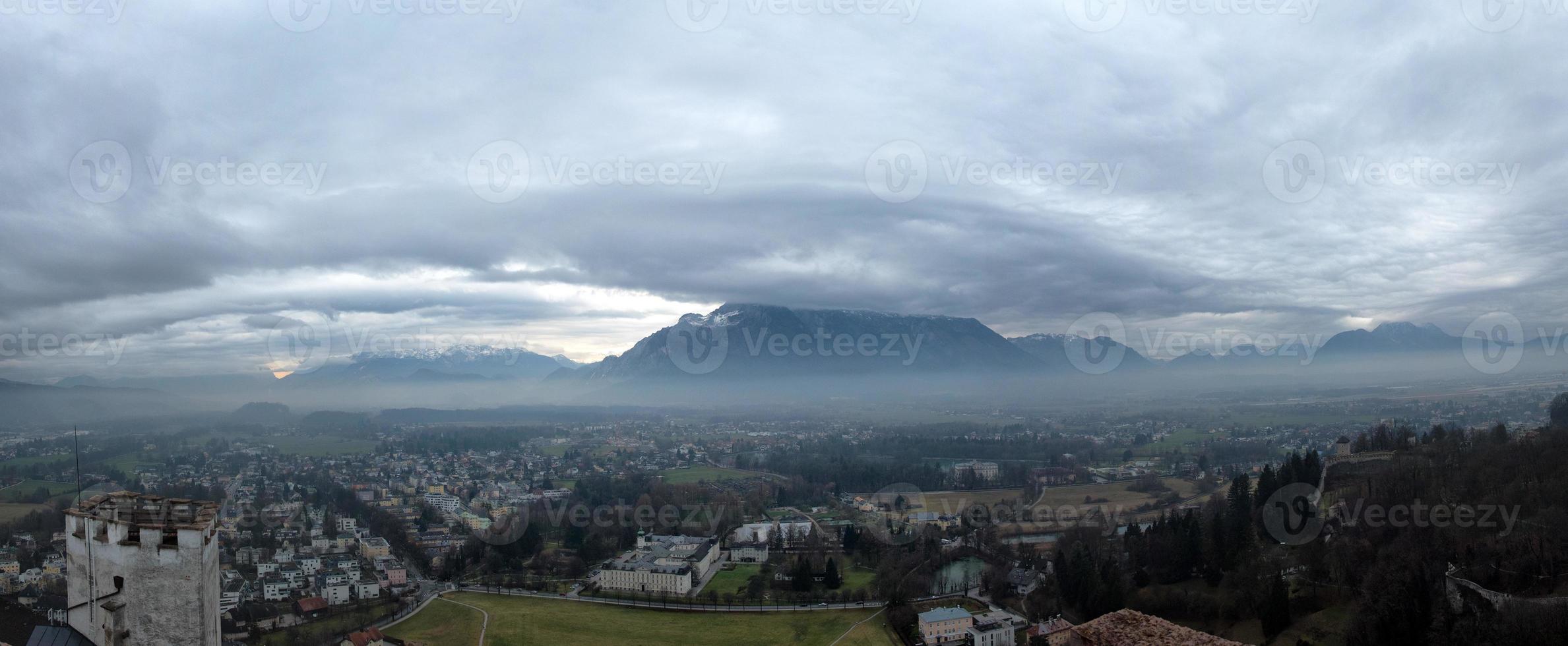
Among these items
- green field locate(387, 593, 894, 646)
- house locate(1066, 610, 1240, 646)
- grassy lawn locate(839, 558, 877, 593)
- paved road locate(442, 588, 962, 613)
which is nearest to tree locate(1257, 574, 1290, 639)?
green field locate(387, 593, 894, 646)

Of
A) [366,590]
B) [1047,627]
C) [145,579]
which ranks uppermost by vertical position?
[145,579]

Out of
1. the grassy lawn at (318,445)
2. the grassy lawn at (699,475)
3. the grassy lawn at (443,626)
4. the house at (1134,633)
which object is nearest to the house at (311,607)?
the grassy lawn at (443,626)

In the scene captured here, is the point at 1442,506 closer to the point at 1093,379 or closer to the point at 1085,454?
the point at 1085,454

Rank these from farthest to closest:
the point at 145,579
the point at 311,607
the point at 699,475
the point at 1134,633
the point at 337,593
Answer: the point at 699,475
the point at 337,593
the point at 311,607
the point at 1134,633
the point at 145,579

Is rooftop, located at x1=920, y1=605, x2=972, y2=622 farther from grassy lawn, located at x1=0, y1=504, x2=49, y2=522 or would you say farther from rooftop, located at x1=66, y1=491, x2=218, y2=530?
grassy lawn, located at x1=0, y1=504, x2=49, y2=522

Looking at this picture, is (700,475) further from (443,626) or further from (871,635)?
(871,635)

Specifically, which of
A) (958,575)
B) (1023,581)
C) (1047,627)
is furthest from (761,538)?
(1047,627)

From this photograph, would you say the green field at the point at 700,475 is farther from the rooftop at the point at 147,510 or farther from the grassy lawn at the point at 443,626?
the rooftop at the point at 147,510

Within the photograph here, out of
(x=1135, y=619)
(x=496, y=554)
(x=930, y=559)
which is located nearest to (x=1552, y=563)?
(x=1135, y=619)
